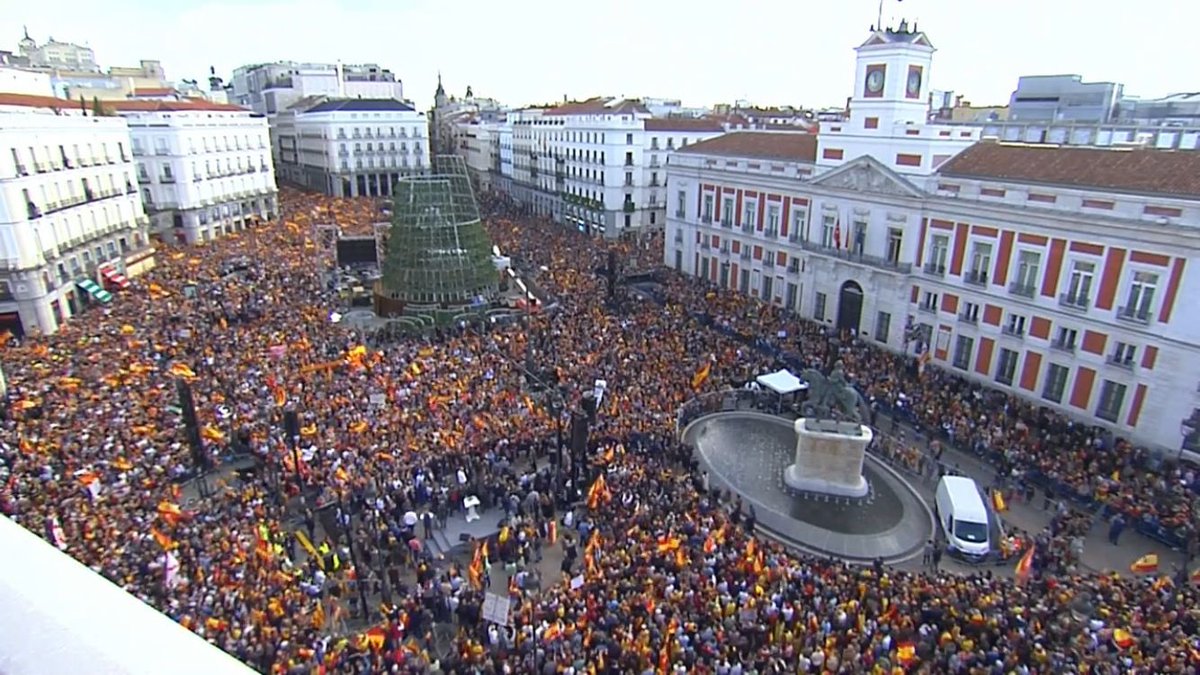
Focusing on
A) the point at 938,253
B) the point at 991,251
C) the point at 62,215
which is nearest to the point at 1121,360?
the point at 991,251

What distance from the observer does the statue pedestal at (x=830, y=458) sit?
23719 millimetres

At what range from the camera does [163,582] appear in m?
16.7

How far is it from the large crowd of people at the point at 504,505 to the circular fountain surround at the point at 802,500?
4.84ft

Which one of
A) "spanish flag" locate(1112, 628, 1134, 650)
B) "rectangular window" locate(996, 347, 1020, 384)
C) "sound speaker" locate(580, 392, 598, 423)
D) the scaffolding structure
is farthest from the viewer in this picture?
the scaffolding structure

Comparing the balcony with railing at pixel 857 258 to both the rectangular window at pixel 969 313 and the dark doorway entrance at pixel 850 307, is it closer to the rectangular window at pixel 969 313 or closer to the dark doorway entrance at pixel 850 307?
the dark doorway entrance at pixel 850 307

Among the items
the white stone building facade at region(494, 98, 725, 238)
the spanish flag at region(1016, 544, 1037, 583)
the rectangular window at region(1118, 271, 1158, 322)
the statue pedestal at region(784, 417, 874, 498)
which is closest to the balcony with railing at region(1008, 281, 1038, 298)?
the rectangular window at region(1118, 271, 1158, 322)

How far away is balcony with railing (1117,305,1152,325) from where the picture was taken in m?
27.2

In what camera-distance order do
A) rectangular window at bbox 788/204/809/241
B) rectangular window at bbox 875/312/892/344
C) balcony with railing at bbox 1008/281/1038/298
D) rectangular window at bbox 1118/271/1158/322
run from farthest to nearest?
rectangular window at bbox 788/204/809/241 < rectangular window at bbox 875/312/892/344 < balcony with railing at bbox 1008/281/1038/298 < rectangular window at bbox 1118/271/1158/322

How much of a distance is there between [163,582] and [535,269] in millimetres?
39292

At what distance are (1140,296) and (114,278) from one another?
180 feet

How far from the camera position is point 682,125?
7100 centimetres

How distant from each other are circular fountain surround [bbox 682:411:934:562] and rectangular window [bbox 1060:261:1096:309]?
38.1 ft

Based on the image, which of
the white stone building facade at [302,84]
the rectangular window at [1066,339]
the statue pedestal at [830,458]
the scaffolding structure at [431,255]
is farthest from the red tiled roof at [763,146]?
the white stone building facade at [302,84]

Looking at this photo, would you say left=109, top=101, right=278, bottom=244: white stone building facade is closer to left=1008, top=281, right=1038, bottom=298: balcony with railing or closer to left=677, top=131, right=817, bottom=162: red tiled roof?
left=677, top=131, right=817, bottom=162: red tiled roof
